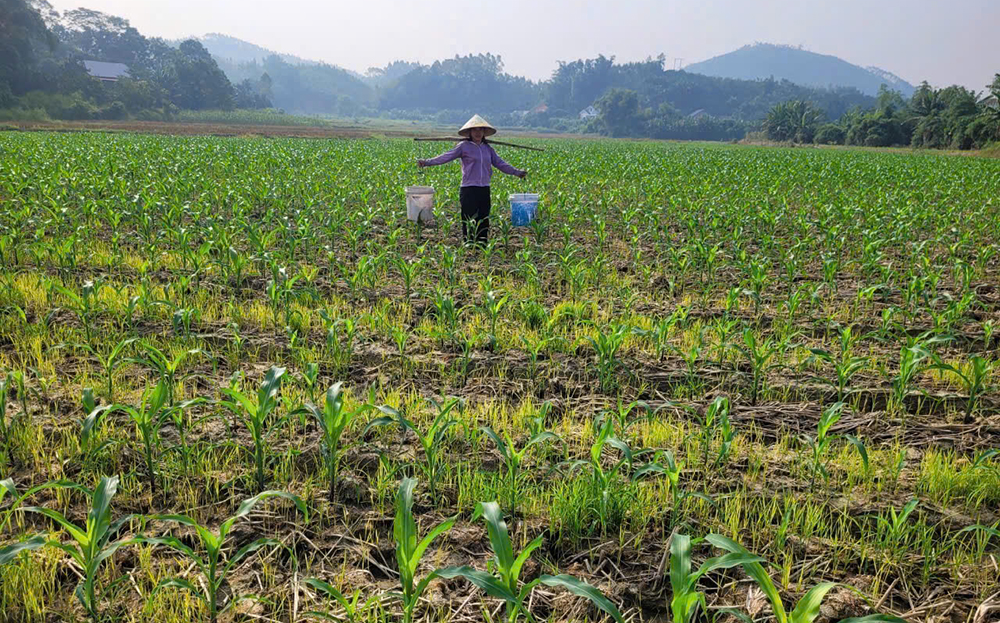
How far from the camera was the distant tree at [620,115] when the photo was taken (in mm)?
102875

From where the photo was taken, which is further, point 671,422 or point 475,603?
point 671,422

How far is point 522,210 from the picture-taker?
8.79m

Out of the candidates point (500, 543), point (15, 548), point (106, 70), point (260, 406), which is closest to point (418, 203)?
point (260, 406)

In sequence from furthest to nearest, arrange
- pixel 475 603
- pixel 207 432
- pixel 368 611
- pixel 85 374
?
1. pixel 85 374
2. pixel 207 432
3. pixel 475 603
4. pixel 368 611

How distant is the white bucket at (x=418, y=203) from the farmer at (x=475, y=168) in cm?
105

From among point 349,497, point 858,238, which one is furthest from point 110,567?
point 858,238

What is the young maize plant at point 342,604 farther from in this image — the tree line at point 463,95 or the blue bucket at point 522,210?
the tree line at point 463,95

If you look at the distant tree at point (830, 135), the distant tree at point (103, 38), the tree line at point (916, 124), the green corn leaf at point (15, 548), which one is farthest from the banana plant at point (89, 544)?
the distant tree at point (103, 38)

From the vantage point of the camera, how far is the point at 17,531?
2.50m

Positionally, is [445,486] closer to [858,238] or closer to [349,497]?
Answer: [349,497]

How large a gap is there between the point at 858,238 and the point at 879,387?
6111 mm

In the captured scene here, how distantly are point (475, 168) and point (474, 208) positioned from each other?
1.61 feet

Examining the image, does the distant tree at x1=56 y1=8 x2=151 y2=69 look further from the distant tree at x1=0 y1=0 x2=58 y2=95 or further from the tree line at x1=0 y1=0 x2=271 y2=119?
the distant tree at x1=0 y1=0 x2=58 y2=95

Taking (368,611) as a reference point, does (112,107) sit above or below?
above
